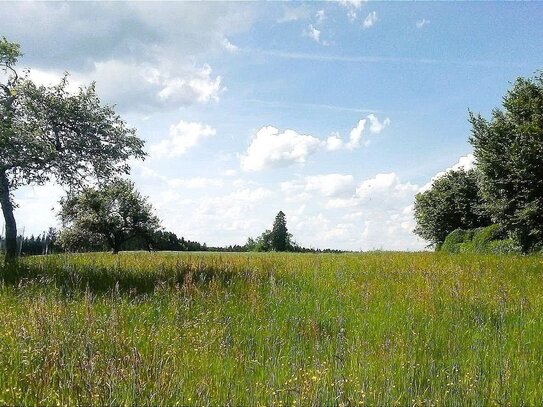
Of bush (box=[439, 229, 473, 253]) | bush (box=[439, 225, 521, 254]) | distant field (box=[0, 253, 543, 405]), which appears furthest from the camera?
bush (box=[439, 229, 473, 253])

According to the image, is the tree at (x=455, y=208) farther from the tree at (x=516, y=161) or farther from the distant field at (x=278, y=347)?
the distant field at (x=278, y=347)

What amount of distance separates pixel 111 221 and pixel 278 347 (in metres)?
47.5

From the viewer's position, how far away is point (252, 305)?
6250 mm

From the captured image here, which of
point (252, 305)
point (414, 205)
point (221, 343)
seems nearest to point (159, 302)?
point (252, 305)

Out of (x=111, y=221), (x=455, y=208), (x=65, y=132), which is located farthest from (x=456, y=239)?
(x=111, y=221)

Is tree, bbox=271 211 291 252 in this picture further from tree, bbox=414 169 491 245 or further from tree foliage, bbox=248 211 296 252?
tree, bbox=414 169 491 245

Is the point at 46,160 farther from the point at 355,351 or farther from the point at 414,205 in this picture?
the point at 414,205

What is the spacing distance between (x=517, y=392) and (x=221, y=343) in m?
2.65

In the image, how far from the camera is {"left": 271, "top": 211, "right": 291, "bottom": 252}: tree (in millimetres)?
82525

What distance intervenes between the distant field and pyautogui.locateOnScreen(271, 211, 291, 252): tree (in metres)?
74.3

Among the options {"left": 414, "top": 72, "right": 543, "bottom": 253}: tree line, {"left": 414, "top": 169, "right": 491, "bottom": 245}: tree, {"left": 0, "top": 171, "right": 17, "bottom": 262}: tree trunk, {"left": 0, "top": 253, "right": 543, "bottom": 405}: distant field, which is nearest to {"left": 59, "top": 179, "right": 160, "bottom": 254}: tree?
{"left": 0, "top": 171, "right": 17, "bottom": 262}: tree trunk

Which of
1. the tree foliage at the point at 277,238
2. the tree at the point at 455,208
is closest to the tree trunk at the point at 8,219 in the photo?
the tree at the point at 455,208

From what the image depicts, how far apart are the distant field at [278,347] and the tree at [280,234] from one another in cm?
7431

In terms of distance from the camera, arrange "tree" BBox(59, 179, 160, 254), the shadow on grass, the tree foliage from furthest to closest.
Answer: the tree foliage < "tree" BBox(59, 179, 160, 254) < the shadow on grass
